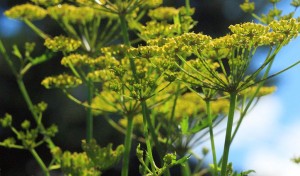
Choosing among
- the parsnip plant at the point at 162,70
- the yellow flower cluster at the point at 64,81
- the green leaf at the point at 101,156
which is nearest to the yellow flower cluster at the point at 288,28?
the parsnip plant at the point at 162,70

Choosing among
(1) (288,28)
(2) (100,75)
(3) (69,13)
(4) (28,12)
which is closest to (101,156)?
(2) (100,75)

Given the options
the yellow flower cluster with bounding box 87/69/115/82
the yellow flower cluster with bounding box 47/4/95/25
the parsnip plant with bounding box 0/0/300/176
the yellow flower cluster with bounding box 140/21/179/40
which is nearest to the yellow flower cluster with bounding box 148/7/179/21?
the parsnip plant with bounding box 0/0/300/176

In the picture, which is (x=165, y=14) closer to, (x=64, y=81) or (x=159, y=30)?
(x=159, y=30)

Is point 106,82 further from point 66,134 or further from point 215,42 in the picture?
point 66,134

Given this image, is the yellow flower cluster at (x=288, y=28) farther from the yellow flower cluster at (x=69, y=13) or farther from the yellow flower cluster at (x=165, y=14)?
the yellow flower cluster at (x=69, y=13)

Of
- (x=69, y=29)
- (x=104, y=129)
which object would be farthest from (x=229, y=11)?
(x=69, y=29)
